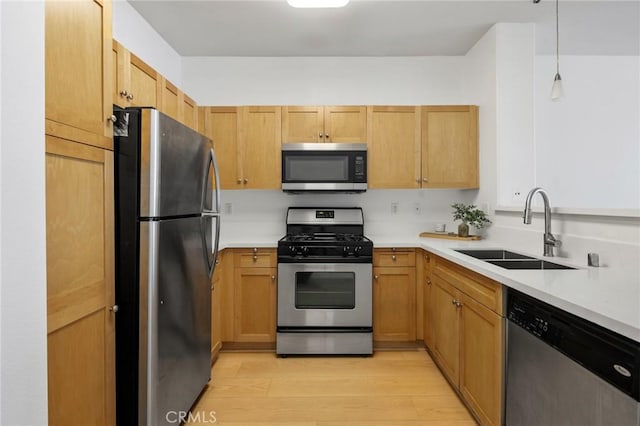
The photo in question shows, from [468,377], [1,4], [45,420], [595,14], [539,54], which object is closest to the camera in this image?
[1,4]

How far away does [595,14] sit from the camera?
8.62 ft

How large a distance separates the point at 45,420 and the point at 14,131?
0.69 meters

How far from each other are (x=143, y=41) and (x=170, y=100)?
0.57 meters

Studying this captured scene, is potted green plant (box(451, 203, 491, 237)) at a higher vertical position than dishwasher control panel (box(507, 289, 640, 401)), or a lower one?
higher

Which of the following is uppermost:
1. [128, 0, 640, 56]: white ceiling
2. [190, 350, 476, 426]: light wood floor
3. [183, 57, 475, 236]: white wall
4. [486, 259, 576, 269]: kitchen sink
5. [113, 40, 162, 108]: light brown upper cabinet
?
[128, 0, 640, 56]: white ceiling

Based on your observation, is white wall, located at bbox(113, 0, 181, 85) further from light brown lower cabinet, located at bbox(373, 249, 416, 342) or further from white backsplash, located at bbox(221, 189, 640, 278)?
light brown lower cabinet, located at bbox(373, 249, 416, 342)

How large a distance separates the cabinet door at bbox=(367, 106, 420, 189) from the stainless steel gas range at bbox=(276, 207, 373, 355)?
2.15 ft

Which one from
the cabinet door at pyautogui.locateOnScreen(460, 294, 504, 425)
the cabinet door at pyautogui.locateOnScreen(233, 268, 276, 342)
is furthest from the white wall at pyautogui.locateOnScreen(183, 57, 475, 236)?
the cabinet door at pyautogui.locateOnScreen(460, 294, 504, 425)

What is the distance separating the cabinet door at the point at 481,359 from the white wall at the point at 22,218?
5.52 feet

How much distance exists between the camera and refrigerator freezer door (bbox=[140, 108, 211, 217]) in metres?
1.51

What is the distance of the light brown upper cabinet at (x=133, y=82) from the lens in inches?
73.2

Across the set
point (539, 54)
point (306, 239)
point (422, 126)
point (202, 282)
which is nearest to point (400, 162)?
point (422, 126)

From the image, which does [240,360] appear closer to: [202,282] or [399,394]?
[202,282]

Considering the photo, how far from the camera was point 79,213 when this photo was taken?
48.1 inches
